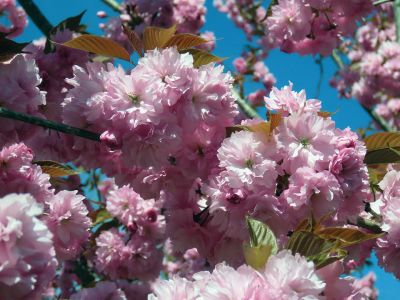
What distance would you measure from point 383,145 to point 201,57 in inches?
29.6

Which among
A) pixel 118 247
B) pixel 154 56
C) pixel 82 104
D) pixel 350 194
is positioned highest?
pixel 154 56

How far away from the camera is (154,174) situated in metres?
2.23

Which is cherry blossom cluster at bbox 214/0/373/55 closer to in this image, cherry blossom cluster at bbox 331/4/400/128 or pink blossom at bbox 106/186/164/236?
pink blossom at bbox 106/186/164/236

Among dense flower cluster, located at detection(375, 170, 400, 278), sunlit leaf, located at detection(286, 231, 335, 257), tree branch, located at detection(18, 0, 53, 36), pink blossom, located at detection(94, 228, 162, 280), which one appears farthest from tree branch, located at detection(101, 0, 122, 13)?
sunlit leaf, located at detection(286, 231, 335, 257)

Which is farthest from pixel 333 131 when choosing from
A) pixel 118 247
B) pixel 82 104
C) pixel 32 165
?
pixel 118 247

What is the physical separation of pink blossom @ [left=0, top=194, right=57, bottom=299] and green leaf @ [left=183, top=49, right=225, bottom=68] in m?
1.08

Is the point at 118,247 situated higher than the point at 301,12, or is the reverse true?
the point at 301,12

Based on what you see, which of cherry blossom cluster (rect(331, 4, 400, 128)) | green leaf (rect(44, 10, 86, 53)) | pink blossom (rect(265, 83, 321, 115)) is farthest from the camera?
cherry blossom cluster (rect(331, 4, 400, 128))

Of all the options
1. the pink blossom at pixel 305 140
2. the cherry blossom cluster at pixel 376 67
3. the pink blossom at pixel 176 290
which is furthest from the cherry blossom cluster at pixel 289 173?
the cherry blossom cluster at pixel 376 67

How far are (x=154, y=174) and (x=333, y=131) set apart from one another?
76 centimetres

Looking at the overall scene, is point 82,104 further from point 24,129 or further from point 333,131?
point 333,131

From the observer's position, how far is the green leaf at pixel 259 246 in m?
1.39

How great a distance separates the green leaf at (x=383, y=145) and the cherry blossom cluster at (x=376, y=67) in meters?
4.17

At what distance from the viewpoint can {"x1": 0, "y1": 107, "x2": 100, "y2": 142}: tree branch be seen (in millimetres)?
1725
